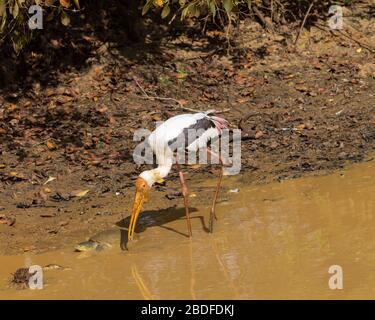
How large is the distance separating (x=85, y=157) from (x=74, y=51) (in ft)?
8.86

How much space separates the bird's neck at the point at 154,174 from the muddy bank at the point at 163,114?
1.77 ft

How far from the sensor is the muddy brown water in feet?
19.2

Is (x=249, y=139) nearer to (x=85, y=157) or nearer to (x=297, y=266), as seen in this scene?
(x=85, y=157)

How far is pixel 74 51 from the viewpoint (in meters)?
11.1

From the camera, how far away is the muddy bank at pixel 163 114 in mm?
7973

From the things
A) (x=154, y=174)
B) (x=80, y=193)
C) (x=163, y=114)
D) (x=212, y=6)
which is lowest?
(x=80, y=193)

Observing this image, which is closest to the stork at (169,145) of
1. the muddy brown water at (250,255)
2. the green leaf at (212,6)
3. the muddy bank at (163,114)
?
the muddy brown water at (250,255)

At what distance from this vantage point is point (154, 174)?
23.9ft

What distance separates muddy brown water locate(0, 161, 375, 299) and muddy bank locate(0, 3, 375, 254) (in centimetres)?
48

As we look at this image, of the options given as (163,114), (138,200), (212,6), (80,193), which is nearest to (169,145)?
(138,200)

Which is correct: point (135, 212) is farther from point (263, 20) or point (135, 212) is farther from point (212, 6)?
point (263, 20)

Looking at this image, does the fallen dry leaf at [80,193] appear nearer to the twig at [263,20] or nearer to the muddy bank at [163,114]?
the muddy bank at [163,114]

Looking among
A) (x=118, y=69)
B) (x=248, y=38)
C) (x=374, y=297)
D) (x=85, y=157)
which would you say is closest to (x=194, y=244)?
(x=374, y=297)

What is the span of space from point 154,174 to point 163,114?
2650mm
